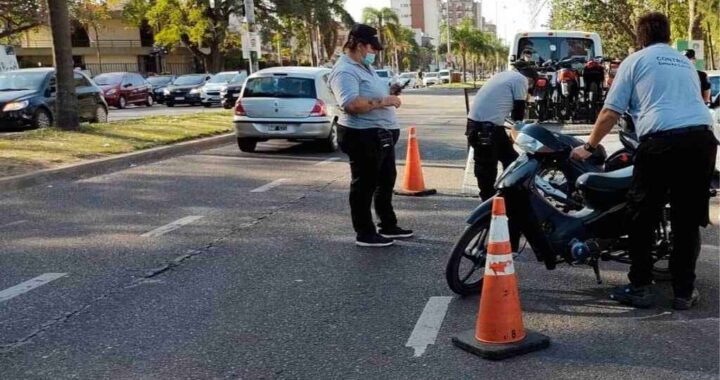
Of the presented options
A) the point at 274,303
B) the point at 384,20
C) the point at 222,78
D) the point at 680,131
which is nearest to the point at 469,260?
the point at 274,303

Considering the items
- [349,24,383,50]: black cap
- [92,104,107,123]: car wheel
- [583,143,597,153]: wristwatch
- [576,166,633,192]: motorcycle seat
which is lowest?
[576,166,633,192]: motorcycle seat

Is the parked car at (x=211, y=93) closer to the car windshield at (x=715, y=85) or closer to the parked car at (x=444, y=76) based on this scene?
the car windshield at (x=715, y=85)

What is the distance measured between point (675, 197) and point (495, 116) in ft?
7.74

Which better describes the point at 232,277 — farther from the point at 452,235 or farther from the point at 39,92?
the point at 39,92

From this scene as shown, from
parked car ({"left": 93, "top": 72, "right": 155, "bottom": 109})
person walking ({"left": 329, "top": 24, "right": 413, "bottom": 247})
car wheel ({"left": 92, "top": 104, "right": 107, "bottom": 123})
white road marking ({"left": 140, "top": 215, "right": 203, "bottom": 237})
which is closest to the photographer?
person walking ({"left": 329, "top": 24, "right": 413, "bottom": 247})

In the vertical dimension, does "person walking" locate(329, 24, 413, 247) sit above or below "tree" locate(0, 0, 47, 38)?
below

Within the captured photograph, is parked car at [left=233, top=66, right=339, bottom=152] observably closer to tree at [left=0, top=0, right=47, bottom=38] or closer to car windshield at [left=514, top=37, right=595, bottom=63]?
car windshield at [left=514, top=37, right=595, bottom=63]

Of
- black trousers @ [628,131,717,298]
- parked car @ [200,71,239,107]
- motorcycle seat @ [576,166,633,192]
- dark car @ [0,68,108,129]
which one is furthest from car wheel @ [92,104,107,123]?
black trousers @ [628,131,717,298]

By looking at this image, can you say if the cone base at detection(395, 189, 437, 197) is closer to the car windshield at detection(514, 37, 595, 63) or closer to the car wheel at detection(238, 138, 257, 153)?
the car wheel at detection(238, 138, 257, 153)

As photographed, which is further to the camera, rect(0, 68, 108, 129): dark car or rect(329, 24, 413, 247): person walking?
rect(0, 68, 108, 129): dark car

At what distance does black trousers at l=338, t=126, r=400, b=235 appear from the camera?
20.8 ft

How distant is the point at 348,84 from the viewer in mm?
6184

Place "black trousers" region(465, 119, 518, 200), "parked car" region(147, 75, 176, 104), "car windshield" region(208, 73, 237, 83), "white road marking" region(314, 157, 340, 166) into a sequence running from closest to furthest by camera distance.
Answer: "black trousers" region(465, 119, 518, 200) → "white road marking" region(314, 157, 340, 166) → "car windshield" region(208, 73, 237, 83) → "parked car" region(147, 75, 176, 104)

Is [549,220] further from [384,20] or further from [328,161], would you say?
[384,20]
